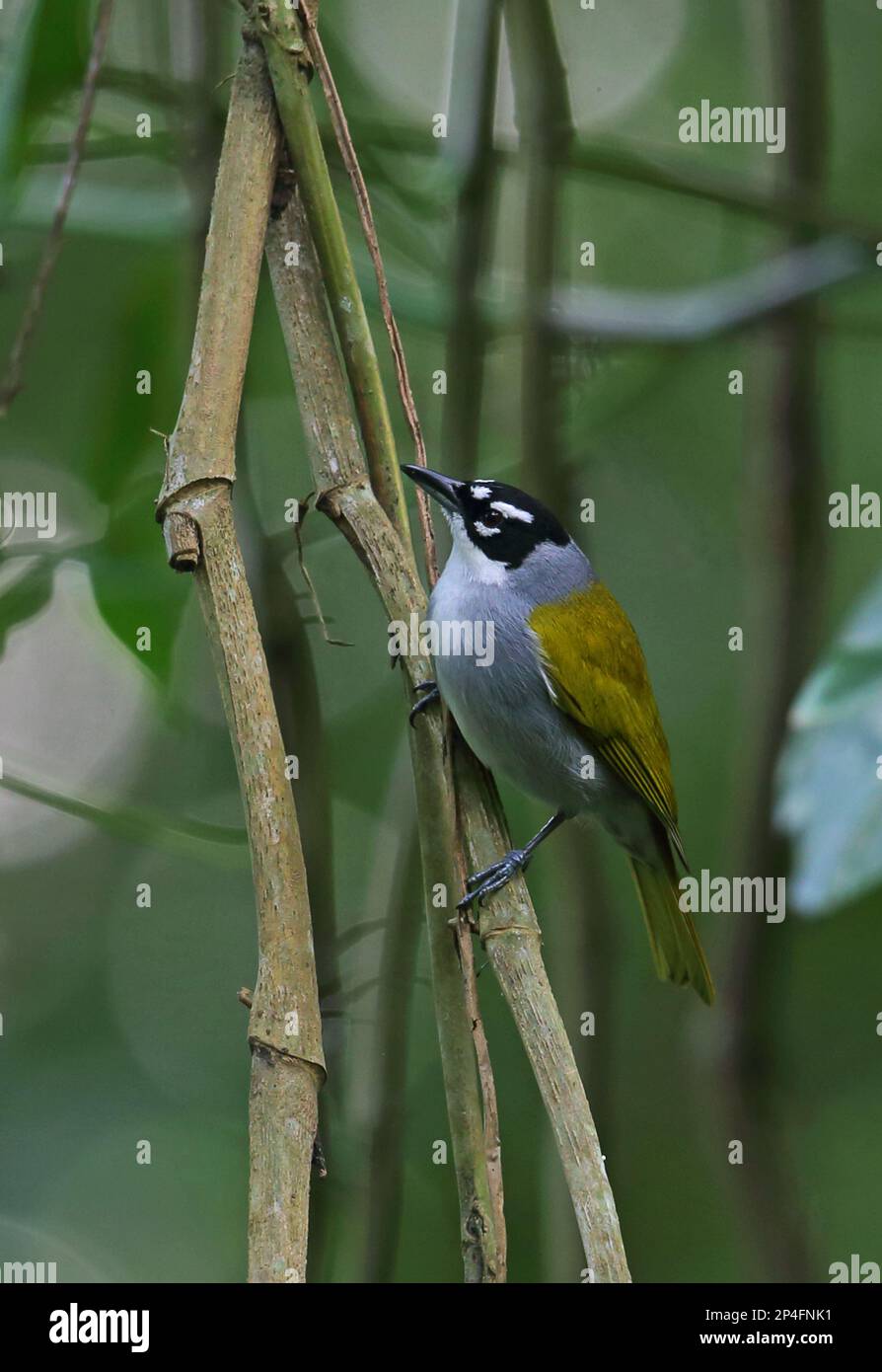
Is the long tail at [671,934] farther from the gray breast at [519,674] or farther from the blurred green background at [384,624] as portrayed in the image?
the gray breast at [519,674]

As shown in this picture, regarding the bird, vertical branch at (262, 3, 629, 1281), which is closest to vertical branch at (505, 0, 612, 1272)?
the bird

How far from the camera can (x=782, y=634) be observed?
10.3 ft

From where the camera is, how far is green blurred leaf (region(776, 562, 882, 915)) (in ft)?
4.05

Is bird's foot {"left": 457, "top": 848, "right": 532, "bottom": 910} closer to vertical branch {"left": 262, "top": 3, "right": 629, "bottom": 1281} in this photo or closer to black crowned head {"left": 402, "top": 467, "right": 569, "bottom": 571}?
vertical branch {"left": 262, "top": 3, "right": 629, "bottom": 1281}

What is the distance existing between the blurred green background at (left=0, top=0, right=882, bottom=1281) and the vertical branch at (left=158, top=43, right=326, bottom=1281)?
898 millimetres

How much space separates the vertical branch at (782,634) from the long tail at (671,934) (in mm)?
99

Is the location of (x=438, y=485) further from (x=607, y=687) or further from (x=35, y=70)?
(x=35, y=70)

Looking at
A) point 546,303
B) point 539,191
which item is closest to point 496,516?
point 546,303

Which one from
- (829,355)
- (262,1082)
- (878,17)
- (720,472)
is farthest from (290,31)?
(878,17)

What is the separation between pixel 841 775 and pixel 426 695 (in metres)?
1.15

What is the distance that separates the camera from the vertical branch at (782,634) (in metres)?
3.08

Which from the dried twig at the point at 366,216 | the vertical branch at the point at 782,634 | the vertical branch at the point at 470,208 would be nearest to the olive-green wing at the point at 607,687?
the vertical branch at the point at 782,634

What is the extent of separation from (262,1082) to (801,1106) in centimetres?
258

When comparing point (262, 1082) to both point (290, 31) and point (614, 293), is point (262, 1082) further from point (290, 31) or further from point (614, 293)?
point (614, 293)
